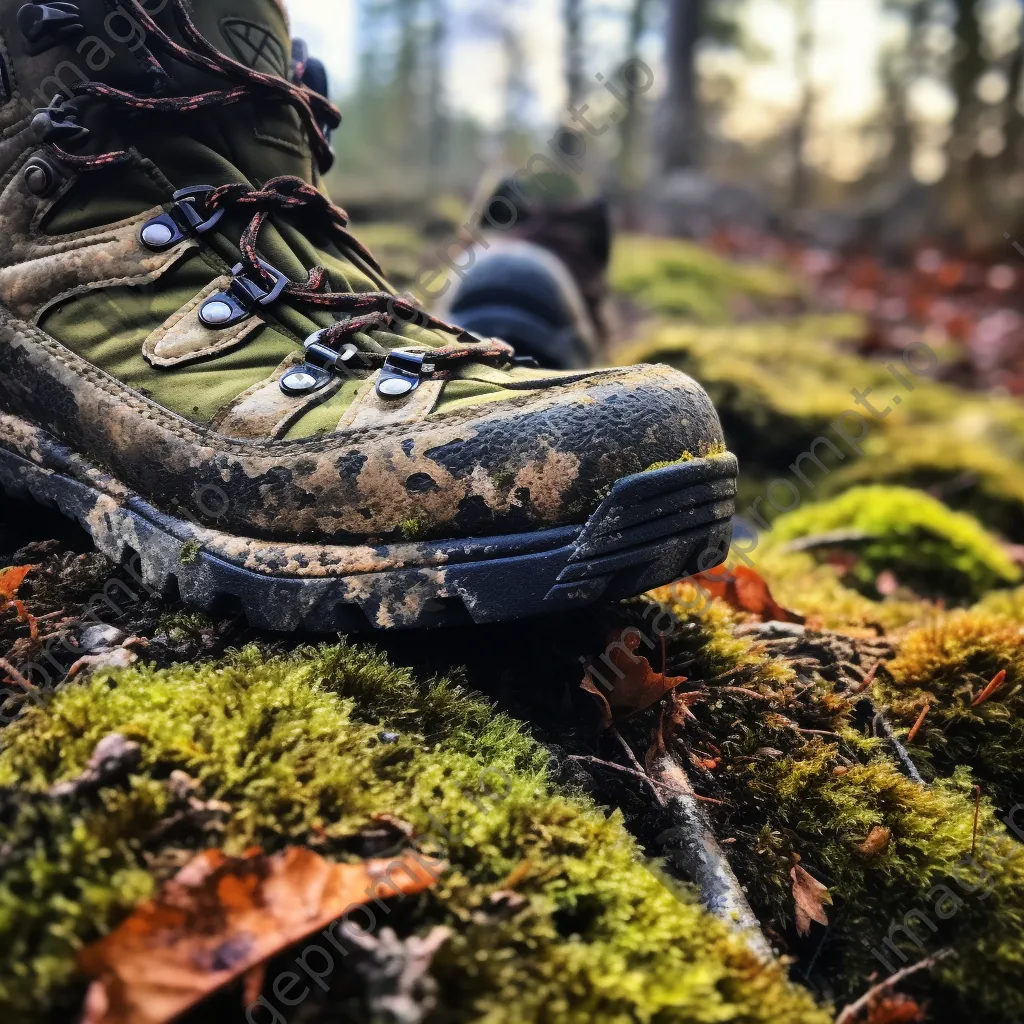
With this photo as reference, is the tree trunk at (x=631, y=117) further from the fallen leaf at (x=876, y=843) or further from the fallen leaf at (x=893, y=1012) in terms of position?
the fallen leaf at (x=893, y=1012)

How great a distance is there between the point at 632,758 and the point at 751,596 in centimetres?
92

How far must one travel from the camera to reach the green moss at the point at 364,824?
1.00m

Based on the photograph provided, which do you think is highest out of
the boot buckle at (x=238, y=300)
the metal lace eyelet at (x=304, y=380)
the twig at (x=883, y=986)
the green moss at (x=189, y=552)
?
the boot buckle at (x=238, y=300)

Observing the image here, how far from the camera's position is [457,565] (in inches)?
61.4

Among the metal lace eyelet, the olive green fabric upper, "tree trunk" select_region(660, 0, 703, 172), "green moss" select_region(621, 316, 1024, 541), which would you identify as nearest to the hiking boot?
"green moss" select_region(621, 316, 1024, 541)

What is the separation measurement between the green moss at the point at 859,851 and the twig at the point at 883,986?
0.02 metres

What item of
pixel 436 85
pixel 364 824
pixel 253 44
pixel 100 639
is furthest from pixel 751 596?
pixel 436 85

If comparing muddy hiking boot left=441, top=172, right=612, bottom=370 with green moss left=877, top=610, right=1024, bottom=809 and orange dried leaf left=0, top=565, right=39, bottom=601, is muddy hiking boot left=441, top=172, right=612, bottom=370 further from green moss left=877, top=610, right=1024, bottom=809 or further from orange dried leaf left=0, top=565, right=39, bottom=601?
orange dried leaf left=0, top=565, right=39, bottom=601

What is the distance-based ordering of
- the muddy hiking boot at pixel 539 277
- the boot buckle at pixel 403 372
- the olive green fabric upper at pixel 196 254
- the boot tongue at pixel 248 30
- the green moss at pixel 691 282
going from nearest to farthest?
the boot buckle at pixel 403 372 → the olive green fabric upper at pixel 196 254 → the boot tongue at pixel 248 30 → the muddy hiking boot at pixel 539 277 → the green moss at pixel 691 282

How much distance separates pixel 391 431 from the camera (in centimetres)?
165

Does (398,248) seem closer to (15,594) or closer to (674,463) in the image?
(15,594)

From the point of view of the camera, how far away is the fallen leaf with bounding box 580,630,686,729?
1612mm

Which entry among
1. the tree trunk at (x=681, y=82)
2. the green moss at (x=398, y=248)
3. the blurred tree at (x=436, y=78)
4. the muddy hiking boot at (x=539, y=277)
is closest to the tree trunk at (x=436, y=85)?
the blurred tree at (x=436, y=78)

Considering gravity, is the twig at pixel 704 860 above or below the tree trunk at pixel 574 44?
below
